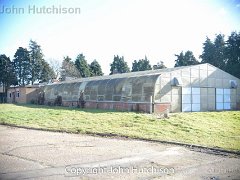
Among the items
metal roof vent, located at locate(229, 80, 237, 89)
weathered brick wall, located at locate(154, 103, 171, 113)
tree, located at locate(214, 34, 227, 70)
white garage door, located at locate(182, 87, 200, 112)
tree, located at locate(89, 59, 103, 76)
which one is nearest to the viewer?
weathered brick wall, located at locate(154, 103, 171, 113)

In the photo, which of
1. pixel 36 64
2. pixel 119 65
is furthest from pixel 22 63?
pixel 119 65

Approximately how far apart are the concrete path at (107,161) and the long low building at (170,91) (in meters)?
13.6

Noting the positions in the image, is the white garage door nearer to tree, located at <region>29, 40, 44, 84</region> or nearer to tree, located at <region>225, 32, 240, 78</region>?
tree, located at <region>225, 32, 240, 78</region>

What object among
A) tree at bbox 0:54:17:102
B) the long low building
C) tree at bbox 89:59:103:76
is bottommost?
the long low building

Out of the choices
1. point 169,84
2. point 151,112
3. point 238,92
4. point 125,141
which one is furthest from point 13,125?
point 238,92

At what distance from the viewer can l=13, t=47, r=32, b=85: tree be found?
61.6 m

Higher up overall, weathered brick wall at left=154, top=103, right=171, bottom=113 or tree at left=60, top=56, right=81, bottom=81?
tree at left=60, top=56, right=81, bottom=81

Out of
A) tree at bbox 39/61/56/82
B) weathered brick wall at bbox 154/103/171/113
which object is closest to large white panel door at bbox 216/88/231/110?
weathered brick wall at bbox 154/103/171/113

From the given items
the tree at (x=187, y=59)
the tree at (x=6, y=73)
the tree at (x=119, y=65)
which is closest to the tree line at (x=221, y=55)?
the tree at (x=187, y=59)

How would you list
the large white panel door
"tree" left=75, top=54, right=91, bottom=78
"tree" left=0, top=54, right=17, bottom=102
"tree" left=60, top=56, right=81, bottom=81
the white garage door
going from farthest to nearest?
1. "tree" left=75, top=54, right=91, bottom=78
2. "tree" left=60, top=56, right=81, bottom=81
3. "tree" left=0, top=54, right=17, bottom=102
4. the large white panel door
5. the white garage door

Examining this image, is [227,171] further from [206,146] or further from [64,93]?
[64,93]

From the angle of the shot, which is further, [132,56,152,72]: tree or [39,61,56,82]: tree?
[132,56,152,72]: tree

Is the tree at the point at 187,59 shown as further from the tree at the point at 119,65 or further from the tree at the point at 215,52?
the tree at the point at 119,65

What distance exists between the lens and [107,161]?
26.0 ft
